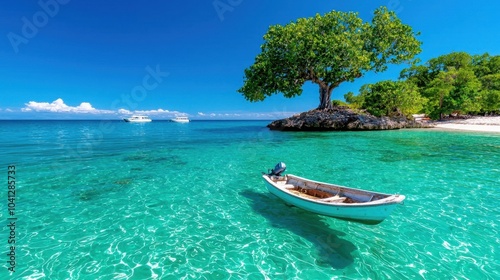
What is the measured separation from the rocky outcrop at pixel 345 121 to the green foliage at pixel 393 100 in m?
1.67

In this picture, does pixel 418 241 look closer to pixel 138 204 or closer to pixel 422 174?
pixel 422 174

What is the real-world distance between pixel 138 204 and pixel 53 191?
551cm

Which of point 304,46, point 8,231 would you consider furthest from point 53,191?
point 304,46

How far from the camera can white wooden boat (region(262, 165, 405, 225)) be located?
6344 millimetres

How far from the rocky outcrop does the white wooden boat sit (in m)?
37.9

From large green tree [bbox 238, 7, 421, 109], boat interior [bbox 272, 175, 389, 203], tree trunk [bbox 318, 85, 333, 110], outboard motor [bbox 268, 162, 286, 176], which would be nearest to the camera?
boat interior [bbox 272, 175, 389, 203]

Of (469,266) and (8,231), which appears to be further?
(8,231)

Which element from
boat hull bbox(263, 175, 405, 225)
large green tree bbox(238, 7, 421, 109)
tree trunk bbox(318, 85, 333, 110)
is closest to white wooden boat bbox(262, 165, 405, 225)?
boat hull bbox(263, 175, 405, 225)

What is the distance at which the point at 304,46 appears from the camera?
3909 centimetres

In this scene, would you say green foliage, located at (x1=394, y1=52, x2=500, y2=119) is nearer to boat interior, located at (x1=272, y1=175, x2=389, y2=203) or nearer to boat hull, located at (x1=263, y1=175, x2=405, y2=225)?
boat interior, located at (x1=272, y1=175, x2=389, y2=203)

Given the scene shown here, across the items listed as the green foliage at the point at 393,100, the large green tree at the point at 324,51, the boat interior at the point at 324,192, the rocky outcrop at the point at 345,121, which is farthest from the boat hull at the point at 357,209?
the green foliage at the point at 393,100

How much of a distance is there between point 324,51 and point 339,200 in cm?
3606

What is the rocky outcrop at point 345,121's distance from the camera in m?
45.5

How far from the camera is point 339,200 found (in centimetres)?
815
